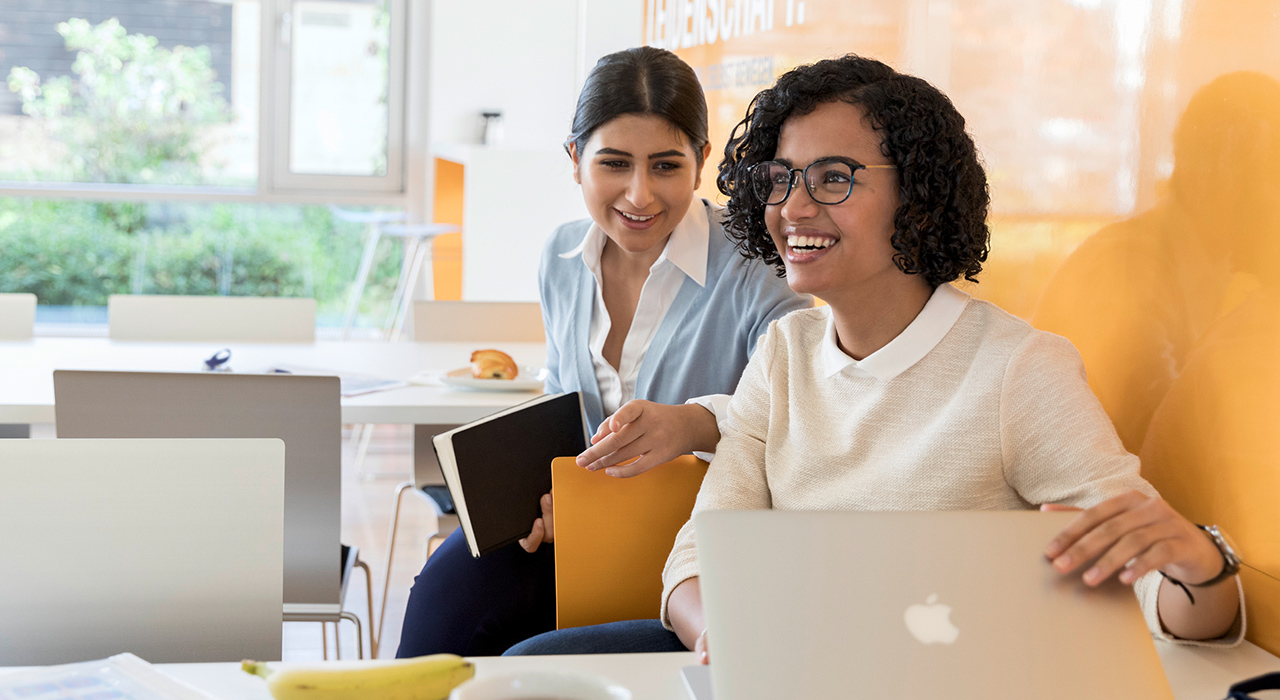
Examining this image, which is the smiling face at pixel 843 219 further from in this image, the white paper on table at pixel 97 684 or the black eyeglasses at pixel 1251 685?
the white paper on table at pixel 97 684

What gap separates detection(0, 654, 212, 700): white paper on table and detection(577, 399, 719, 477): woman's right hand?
0.57 metres

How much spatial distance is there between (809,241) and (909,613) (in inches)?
21.0

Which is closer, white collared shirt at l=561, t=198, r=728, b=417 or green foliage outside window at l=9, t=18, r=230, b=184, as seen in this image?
white collared shirt at l=561, t=198, r=728, b=417

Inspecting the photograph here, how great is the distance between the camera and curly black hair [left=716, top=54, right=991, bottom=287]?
3.95ft

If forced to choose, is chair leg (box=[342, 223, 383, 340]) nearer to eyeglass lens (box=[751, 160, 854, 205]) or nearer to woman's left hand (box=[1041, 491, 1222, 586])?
eyeglass lens (box=[751, 160, 854, 205])

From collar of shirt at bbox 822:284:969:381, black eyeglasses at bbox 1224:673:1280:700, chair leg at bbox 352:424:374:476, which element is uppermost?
collar of shirt at bbox 822:284:969:381

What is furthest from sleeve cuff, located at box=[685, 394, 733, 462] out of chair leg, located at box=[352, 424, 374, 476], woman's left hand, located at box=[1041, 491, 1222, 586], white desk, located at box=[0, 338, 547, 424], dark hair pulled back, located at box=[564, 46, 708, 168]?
chair leg, located at box=[352, 424, 374, 476]

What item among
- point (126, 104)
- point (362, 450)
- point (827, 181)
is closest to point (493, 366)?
point (827, 181)

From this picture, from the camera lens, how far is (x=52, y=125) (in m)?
5.70

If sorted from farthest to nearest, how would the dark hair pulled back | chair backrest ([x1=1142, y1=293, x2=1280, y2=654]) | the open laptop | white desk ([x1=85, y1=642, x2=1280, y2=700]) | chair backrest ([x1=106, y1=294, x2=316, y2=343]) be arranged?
1. chair backrest ([x1=106, y1=294, x2=316, y2=343])
2. the dark hair pulled back
3. chair backrest ([x1=1142, y1=293, x2=1280, y2=654])
4. white desk ([x1=85, y1=642, x2=1280, y2=700])
5. the open laptop

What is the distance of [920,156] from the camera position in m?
1.20

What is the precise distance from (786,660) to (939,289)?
0.60 metres

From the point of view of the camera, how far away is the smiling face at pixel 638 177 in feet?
5.76

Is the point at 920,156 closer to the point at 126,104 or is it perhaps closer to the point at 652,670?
the point at 652,670
